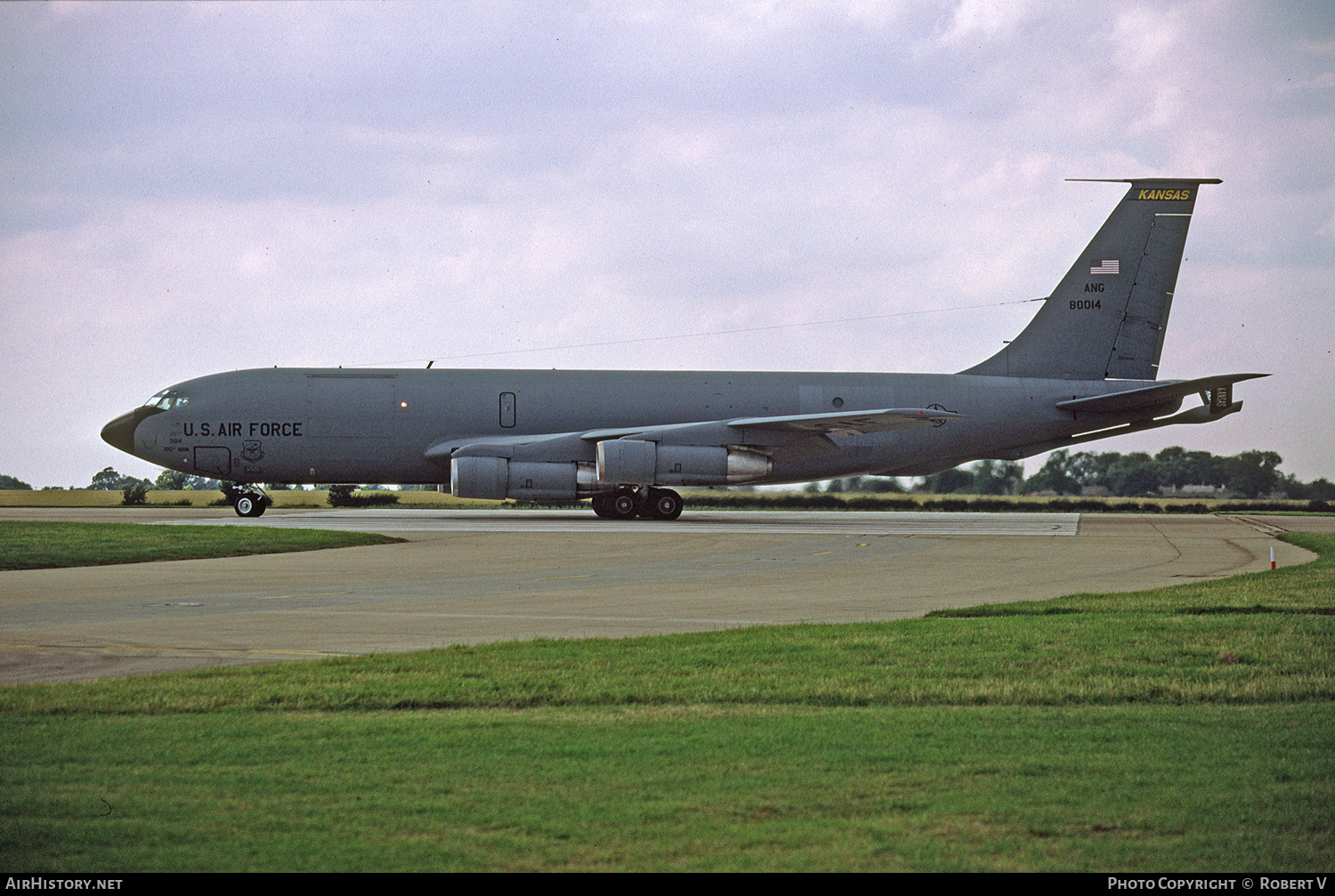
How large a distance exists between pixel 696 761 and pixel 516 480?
26.7 m

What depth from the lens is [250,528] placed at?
25.1 meters

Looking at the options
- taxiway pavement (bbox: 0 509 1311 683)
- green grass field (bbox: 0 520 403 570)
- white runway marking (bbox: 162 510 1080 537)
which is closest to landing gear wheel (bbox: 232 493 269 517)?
white runway marking (bbox: 162 510 1080 537)

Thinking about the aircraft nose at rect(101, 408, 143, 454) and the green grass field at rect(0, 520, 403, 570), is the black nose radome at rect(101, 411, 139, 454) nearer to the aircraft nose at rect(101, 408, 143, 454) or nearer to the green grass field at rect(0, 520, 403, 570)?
the aircraft nose at rect(101, 408, 143, 454)

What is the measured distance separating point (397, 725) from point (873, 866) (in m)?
3.21

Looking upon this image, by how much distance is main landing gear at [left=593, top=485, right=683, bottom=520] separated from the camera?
33188mm

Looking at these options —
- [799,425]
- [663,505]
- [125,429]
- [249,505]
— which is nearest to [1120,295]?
[799,425]

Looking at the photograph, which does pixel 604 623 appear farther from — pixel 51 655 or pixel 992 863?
pixel 992 863

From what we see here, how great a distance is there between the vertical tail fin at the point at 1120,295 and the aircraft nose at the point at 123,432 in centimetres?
2642

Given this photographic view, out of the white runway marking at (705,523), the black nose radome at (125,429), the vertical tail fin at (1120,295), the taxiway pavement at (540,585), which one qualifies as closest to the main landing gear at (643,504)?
the white runway marking at (705,523)

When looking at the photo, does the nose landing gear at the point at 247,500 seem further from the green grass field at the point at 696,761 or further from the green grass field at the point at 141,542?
the green grass field at the point at 696,761

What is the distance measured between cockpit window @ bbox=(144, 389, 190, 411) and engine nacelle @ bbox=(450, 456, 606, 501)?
8.18 m

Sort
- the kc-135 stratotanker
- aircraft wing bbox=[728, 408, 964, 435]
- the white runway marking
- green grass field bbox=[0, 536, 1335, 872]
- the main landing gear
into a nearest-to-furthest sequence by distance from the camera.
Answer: green grass field bbox=[0, 536, 1335, 872], the white runway marking, aircraft wing bbox=[728, 408, 964, 435], the kc-135 stratotanker, the main landing gear

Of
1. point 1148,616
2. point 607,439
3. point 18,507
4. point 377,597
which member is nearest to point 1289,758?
point 1148,616

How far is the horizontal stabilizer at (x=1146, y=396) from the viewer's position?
107 feet
